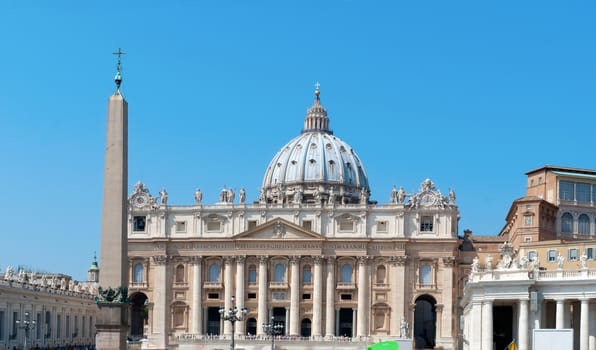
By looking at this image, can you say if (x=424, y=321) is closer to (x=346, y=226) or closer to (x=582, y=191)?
(x=346, y=226)

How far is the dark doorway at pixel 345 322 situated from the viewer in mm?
106250

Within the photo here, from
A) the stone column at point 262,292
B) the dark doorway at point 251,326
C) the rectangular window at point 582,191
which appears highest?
the rectangular window at point 582,191

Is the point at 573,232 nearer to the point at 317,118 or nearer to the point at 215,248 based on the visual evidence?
the point at 215,248

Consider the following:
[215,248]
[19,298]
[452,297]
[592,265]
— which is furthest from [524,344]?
[215,248]

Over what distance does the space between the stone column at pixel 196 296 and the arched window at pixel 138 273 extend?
545 centimetres

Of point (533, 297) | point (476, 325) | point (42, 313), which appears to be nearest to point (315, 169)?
point (42, 313)

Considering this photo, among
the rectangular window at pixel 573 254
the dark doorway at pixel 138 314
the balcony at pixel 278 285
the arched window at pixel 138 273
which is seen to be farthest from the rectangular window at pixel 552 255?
the dark doorway at pixel 138 314

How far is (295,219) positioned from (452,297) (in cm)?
1706

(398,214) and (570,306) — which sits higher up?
(398,214)

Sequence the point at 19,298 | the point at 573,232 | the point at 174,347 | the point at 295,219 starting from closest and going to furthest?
the point at 19,298
the point at 573,232
the point at 174,347
the point at 295,219

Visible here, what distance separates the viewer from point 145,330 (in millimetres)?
108688

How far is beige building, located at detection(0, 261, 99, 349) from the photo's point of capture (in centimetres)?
7881

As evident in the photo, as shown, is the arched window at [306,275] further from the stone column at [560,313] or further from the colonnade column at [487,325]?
the stone column at [560,313]

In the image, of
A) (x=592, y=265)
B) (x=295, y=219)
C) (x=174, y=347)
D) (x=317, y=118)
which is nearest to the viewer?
(x=592, y=265)
